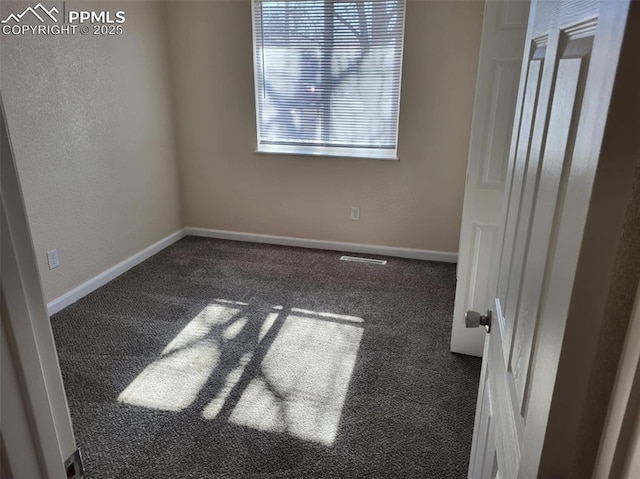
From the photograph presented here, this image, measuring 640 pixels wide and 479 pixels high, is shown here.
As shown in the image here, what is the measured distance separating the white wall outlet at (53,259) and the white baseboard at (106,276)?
9.0 inches

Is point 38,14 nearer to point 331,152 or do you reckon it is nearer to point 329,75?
point 329,75

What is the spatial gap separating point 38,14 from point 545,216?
3107mm

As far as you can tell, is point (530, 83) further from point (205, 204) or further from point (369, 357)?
point (205, 204)

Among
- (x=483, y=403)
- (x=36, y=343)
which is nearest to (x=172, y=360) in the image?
(x=483, y=403)

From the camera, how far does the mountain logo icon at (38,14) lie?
253cm

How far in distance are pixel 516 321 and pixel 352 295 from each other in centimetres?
250

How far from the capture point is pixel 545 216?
0.68 metres

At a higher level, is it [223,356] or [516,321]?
[516,321]

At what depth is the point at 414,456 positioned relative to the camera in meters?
1.90

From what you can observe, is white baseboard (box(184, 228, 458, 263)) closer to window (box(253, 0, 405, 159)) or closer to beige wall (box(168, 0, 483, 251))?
beige wall (box(168, 0, 483, 251))

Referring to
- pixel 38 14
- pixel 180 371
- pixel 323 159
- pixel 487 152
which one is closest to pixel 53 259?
pixel 180 371

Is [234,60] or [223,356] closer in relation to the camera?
[223,356]

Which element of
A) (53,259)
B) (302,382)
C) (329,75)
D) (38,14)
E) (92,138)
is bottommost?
(302,382)

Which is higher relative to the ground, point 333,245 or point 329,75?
point 329,75
